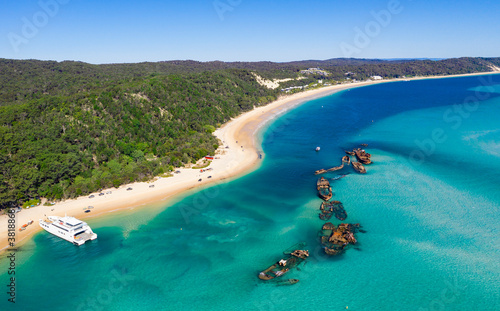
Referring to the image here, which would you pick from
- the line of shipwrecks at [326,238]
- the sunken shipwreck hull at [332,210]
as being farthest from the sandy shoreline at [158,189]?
the sunken shipwreck hull at [332,210]

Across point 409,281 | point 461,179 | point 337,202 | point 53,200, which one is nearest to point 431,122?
point 461,179

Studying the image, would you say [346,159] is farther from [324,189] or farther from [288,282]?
[288,282]

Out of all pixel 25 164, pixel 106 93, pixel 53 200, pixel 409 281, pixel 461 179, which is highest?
pixel 106 93

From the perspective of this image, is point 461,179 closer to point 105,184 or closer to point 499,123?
Answer: point 499,123

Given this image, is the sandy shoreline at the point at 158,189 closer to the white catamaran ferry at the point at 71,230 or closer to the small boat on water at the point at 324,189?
the white catamaran ferry at the point at 71,230

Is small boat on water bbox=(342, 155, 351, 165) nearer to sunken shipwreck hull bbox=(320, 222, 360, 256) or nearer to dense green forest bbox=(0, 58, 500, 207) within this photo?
sunken shipwreck hull bbox=(320, 222, 360, 256)
